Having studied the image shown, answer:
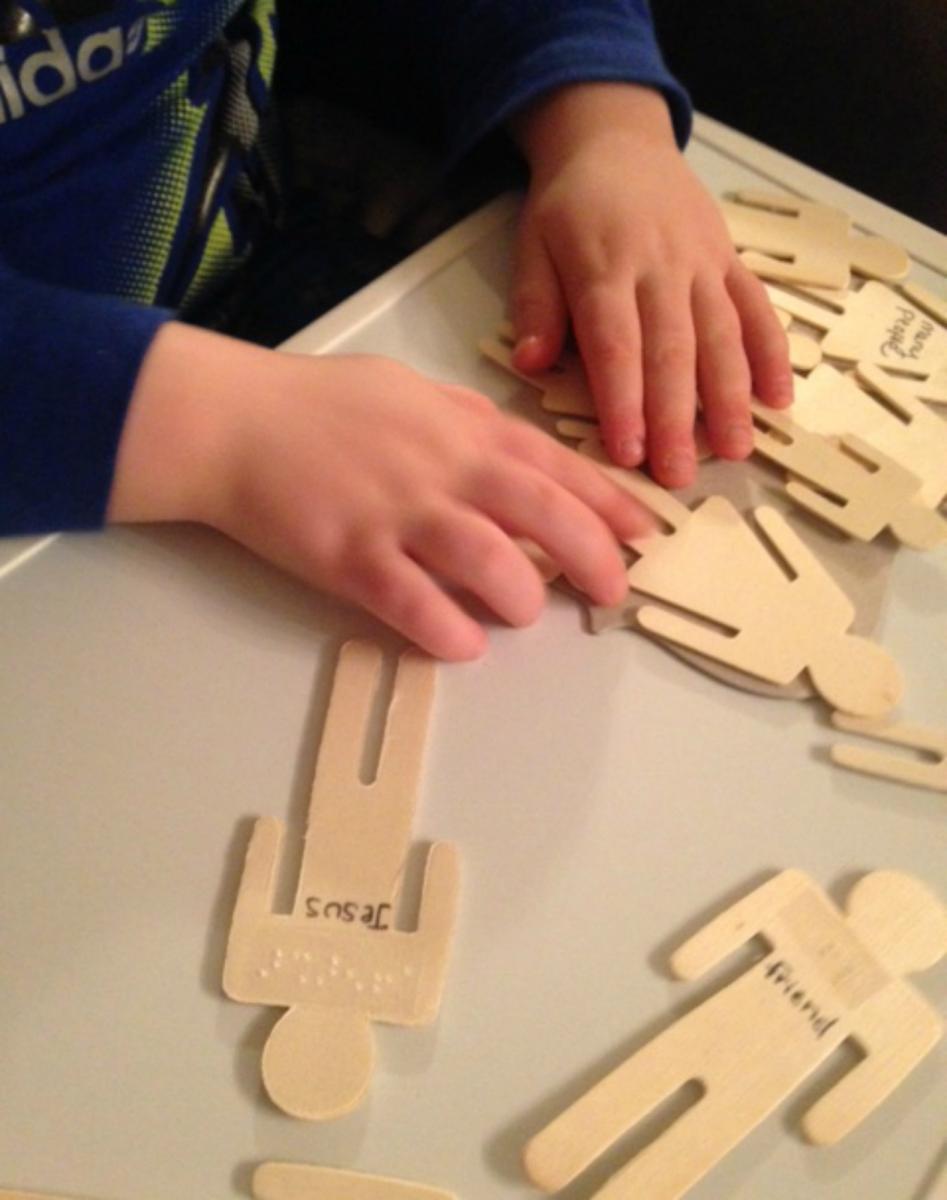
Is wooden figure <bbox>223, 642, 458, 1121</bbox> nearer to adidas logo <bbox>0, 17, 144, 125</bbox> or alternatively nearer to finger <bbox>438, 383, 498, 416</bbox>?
finger <bbox>438, 383, 498, 416</bbox>

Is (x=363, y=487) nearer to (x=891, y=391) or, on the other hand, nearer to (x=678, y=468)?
(x=678, y=468)

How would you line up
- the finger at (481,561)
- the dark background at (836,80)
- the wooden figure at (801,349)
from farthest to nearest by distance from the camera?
1. the dark background at (836,80)
2. the wooden figure at (801,349)
3. the finger at (481,561)

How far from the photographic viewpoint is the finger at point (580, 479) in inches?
17.4

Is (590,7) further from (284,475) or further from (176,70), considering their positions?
(284,475)

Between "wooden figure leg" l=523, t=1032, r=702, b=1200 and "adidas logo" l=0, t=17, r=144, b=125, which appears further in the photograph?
"adidas logo" l=0, t=17, r=144, b=125

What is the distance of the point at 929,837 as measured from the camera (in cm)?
40

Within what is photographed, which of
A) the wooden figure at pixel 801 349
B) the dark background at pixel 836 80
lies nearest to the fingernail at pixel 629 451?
the wooden figure at pixel 801 349

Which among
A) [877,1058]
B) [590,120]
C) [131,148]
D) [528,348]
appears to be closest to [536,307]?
[528,348]

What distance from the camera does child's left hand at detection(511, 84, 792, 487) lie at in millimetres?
481

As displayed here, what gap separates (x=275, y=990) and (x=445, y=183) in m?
0.51

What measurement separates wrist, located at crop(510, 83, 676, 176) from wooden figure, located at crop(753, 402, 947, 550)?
0.18m

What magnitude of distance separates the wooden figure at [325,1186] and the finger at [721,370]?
12.7 inches

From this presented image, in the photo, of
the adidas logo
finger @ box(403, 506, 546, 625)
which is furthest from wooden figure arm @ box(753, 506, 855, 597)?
the adidas logo

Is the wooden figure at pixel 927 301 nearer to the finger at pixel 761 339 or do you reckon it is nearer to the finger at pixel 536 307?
the finger at pixel 761 339
